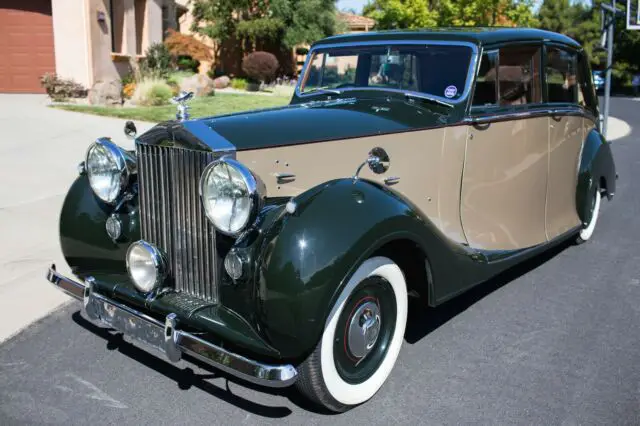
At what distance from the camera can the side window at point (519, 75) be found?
158 inches

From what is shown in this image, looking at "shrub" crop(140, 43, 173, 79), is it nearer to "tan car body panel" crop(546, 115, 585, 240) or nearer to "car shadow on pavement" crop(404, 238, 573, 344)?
"tan car body panel" crop(546, 115, 585, 240)

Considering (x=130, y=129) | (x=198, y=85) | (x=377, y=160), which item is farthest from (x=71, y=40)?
(x=377, y=160)

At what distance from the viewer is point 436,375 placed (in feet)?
10.5

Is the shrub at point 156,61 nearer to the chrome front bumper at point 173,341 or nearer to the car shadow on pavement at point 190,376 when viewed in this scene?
the car shadow on pavement at point 190,376

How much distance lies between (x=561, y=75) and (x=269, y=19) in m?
21.4

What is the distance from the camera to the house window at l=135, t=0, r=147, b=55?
1903 centimetres

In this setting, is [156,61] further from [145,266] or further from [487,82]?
[145,266]

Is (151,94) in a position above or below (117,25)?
below

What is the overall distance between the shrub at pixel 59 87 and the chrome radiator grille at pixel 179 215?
1350 centimetres

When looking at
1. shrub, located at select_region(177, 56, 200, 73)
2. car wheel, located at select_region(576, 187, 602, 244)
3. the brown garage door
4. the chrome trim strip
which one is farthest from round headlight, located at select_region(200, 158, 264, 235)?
shrub, located at select_region(177, 56, 200, 73)

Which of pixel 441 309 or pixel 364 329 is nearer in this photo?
pixel 364 329

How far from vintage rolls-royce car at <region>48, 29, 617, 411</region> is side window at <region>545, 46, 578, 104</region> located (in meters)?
0.04

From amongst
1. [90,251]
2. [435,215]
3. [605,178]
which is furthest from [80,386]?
[605,178]

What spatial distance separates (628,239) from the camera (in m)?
5.77
